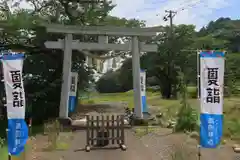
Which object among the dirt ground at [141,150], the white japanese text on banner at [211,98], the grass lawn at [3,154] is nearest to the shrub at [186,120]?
the dirt ground at [141,150]

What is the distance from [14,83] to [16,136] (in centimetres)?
130

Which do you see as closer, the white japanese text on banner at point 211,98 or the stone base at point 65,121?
the white japanese text on banner at point 211,98

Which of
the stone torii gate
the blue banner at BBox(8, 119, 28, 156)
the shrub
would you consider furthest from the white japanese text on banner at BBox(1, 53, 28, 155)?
the stone torii gate

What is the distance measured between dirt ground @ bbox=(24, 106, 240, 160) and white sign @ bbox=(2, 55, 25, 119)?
2845mm

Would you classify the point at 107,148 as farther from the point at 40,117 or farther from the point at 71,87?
the point at 40,117

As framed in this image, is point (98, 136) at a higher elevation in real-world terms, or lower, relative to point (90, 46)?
lower

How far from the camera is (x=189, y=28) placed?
39312mm

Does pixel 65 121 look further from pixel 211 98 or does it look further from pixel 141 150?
pixel 211 98

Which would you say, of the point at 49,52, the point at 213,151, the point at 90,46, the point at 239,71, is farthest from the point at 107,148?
the point at 239,71

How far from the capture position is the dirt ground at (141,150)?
451 inches

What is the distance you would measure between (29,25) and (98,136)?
8.76 m

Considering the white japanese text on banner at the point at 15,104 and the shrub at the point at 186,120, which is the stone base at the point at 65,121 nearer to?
the shrub at the point at 186,120

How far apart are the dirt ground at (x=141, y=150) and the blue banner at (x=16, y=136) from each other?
2733 millimetres

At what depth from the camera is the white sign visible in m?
9.09
